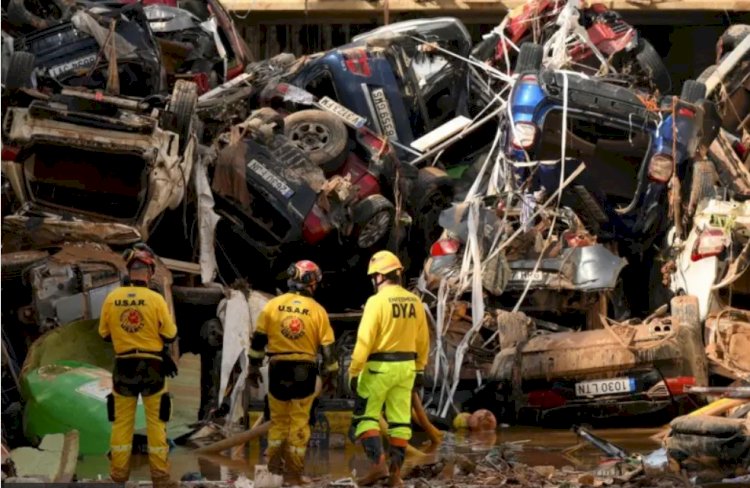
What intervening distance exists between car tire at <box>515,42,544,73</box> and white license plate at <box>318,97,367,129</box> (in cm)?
171

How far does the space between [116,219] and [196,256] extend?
1.16 metres

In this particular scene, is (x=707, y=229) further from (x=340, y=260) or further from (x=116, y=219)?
(x=116, y=219)

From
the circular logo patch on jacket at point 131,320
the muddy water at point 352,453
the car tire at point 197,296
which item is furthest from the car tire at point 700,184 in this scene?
the circular logo patch on jacket at point 131,320

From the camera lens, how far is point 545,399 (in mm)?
15945

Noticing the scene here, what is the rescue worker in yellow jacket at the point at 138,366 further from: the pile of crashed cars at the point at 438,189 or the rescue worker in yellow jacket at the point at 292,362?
the pile of crashed cars at the point at 438,189

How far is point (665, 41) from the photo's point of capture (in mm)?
29109

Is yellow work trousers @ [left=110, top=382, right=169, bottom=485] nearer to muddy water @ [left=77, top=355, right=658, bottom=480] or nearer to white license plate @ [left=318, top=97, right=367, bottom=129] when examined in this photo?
muddy water @ [left=77, top=355, right=658, bottom=480]

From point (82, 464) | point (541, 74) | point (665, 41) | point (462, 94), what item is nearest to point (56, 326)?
point (82, 464)

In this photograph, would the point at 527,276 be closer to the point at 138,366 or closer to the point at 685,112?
the point at 685,112

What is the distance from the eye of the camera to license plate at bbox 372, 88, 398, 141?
1983cm

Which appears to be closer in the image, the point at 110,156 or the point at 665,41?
the point at 110,156

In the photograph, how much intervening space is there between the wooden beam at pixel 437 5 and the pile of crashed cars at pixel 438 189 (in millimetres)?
5709

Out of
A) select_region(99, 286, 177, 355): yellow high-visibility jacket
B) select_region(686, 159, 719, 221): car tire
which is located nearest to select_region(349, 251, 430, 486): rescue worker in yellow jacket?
select_region(99, 286, 177, 355): yellow high-visibility jacket

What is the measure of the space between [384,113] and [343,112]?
2.54ft
